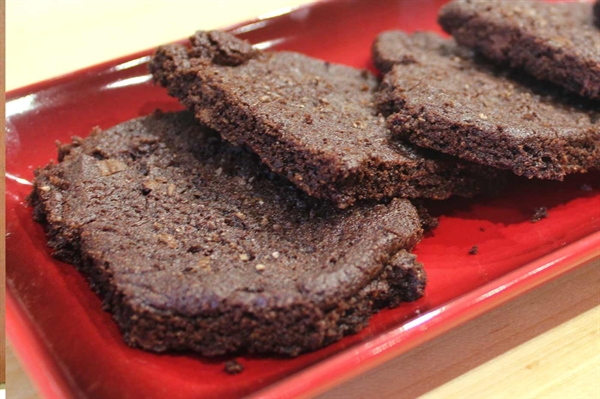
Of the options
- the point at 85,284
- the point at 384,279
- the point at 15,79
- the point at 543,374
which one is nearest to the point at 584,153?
the point at 543,374

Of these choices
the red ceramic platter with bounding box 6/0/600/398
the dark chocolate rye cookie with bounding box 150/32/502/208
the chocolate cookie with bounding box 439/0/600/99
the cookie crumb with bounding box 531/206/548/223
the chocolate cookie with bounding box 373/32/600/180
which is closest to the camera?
the red ceramic platter with bounding box 6/0/600/398

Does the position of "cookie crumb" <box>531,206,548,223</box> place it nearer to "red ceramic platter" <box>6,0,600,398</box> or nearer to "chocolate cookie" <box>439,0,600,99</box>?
"red ceramic platter" <box>6,0,600,398</box>

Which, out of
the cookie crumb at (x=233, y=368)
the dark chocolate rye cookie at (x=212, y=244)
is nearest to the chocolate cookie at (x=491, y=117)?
the dark chocolate rye cookie at (x=212, y=244)

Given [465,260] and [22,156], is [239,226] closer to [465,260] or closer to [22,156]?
[465,260]

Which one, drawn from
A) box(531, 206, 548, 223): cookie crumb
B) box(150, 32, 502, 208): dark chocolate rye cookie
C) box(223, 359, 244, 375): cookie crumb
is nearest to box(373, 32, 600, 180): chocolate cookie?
box(150, 32, 502, 208): dark chocolate rye cookie

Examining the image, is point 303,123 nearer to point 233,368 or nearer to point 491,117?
point 491,117

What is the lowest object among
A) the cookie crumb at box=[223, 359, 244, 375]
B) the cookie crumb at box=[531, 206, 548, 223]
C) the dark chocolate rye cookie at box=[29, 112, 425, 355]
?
the cookie crumb at box=[531, 206, 548, 223]
